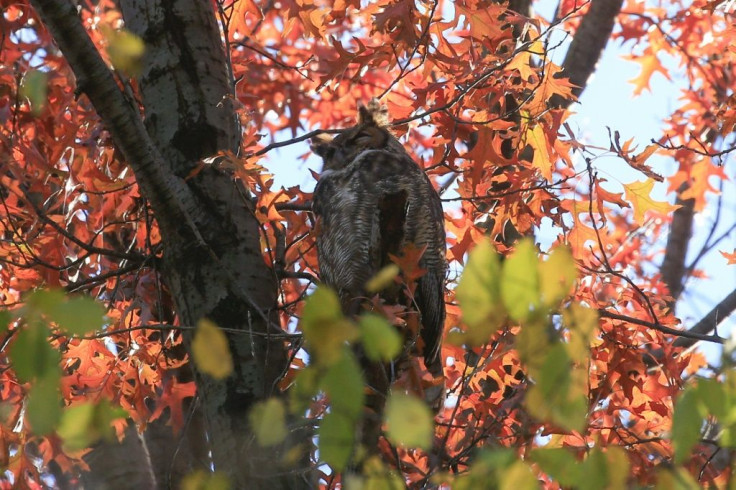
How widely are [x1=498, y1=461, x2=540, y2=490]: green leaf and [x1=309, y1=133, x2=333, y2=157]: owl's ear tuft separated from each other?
112 inches

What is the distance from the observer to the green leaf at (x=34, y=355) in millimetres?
1353

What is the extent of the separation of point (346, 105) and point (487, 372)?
374 cm

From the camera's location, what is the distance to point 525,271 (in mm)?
1337

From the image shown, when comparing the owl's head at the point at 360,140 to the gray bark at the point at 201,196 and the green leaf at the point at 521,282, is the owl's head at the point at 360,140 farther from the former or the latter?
the green leaf at the point at 521,282

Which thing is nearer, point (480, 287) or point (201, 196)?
point (480, 287)

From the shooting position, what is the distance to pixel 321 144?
4160 mm

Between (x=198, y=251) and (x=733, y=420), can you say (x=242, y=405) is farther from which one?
(x=733, y=420)

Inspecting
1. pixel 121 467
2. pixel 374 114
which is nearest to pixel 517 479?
pixel 121 467

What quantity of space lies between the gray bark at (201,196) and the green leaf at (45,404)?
1297 millimetres

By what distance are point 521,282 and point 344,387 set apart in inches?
11.8

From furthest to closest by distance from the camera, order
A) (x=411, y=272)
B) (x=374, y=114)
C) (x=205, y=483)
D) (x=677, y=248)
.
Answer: (x=677, y=248)
(x=374, y=114)
(x=411, y=272)
(x=205, y=483)

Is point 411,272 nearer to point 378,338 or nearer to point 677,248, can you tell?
point 378,338

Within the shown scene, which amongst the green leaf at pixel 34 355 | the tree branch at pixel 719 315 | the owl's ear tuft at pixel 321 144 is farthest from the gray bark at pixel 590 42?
the green leaf at pixel 34 355

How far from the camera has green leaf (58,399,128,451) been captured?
1.43 metres
